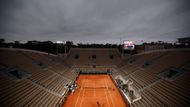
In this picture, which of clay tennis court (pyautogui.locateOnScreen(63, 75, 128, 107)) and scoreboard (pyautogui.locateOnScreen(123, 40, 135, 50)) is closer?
clay tennis court (pyautogui.locateOnScreen(63, 75, 128, 107))

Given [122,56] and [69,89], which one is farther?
[122,56]

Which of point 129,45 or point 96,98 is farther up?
point 129,45

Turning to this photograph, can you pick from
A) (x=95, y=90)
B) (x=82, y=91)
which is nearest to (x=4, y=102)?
(x=82, y=91)

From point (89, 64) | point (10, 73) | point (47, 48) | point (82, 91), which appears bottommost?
point (82, 91)

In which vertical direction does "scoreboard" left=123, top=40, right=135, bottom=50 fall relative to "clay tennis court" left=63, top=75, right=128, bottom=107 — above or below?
above

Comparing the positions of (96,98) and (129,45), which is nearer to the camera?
(96,98)

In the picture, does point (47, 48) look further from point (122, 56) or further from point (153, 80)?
point (153, 80)

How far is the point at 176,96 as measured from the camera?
8.03 meters

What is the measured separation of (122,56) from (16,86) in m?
26.2

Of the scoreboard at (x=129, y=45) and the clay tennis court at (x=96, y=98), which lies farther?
the scoreboard at (x=129, y=45)

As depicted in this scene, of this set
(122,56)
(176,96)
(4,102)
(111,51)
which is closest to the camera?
(4,102)

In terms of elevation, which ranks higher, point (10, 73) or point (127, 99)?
point (10, 73)

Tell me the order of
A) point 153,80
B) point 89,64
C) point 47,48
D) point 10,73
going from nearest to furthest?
point 10,73, point 153,80, point 89,64, point 47,48

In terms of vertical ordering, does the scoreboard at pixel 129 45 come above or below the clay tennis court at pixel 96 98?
above
